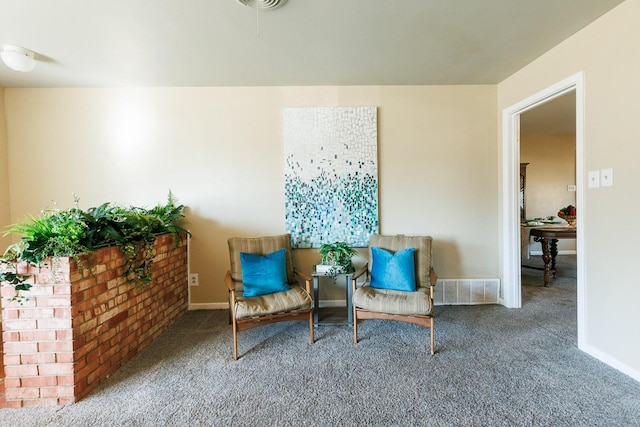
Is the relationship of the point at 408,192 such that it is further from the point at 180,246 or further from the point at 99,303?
the point at 99,303

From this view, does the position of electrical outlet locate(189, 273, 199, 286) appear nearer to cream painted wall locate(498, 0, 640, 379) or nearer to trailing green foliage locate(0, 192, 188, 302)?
trailing green foliage locate(0, 192, 188, 302)

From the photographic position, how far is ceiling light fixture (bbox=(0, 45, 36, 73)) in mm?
2186

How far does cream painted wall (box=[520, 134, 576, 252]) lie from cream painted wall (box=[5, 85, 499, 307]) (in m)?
3.82

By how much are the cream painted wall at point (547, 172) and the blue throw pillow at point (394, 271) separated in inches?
197

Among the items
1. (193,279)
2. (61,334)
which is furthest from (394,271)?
(61,334)

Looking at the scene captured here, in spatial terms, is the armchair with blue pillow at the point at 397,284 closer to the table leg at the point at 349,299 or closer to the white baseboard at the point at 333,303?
the table leg at the point at 349,299

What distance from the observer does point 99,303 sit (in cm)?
186

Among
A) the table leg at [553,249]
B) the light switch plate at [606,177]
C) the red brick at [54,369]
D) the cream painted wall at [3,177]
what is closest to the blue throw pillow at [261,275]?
the red brick at [54,369]

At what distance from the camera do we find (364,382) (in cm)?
180

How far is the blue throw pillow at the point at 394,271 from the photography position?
2.50m

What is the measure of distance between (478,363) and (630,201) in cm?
150

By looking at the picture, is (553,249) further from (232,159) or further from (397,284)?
(232,159)

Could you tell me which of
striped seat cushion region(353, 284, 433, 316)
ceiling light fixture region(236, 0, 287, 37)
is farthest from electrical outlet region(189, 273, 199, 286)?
ceiling light fixture region(236, 0, 287, 37)

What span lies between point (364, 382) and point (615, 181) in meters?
2.22
